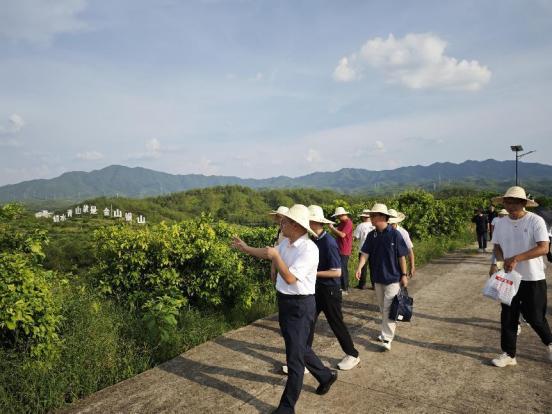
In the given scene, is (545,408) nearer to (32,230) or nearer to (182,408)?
(182,408)

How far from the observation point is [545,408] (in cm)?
350

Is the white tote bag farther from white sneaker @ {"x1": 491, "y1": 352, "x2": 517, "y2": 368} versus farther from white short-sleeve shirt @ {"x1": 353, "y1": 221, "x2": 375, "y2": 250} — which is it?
white short-sleeve shirt @ {"x1": 353, "y1": 221, "x2": 375, "y2": 250}

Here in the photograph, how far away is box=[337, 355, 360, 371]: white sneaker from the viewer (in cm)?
435

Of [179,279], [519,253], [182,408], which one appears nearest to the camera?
[182,408]

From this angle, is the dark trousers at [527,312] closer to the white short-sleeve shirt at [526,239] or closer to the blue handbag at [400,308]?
the white short-sleeve shirt at [526,239]

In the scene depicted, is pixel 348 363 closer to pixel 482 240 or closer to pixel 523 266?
pixel 523 266

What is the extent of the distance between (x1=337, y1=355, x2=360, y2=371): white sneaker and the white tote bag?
171 cm

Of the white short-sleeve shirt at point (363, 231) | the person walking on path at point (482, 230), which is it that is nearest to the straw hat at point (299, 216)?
the white short-sleeve shirt at point (363, 231)

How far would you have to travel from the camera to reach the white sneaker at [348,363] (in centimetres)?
435

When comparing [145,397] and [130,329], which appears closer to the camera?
[145,397]

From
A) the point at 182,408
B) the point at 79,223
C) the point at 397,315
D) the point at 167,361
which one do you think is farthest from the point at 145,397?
the point at 79,223

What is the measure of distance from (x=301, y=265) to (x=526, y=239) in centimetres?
269

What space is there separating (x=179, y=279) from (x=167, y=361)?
1311 mm

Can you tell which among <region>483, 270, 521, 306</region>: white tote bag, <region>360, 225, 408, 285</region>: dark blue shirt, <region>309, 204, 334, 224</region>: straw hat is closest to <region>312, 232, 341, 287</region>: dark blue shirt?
<region>309, 204, 334, 224</region>: straw hat
